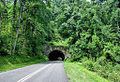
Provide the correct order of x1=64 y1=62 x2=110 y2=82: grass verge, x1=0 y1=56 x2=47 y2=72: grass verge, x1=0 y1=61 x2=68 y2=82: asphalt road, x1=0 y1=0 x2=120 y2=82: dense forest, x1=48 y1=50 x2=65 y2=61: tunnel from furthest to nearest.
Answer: x1=48 y1=50 x2=65 y2=61: tunnel
x1=0 y1=0 x2=120 y2=82: dense forest
x1=0 y1=56 x2=47 y2=72: grass verge
x1=64 y1=62 x2=110 y2=82: grass verge
x1=0 y1=61 x2=68 y2=82: asphalt road

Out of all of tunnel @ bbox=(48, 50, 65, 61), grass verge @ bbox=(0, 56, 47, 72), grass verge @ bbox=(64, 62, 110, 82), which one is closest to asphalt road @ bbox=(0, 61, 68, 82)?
grass verge @ bbox=(64, 62, 110, 82)

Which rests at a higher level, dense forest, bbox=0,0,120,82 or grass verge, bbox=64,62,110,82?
dense forest, bbox=0,0,120,82

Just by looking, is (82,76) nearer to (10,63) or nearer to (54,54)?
(10,63)

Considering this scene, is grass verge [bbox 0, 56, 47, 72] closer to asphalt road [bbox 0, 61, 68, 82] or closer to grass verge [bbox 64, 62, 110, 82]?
asphalt road [bbox 0, 61, 68, 82]

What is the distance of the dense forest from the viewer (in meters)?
16.4

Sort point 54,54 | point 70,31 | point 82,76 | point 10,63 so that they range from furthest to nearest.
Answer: point 54,54, point 70,31, point 10,63, point 82,76

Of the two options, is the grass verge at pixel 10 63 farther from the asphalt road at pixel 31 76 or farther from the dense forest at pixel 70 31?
the asphalt road at pixel 31 76

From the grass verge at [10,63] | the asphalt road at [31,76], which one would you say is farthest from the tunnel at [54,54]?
the asphalt road at [31,76]

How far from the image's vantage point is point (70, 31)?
84.3 ft

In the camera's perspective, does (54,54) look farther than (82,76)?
Yes

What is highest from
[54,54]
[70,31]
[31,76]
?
[70,31]

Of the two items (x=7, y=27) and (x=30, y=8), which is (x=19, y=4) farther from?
(x=7, y=27)

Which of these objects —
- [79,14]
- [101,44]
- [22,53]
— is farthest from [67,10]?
[22,53]

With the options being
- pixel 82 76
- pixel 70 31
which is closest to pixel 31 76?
pixel 82 76
